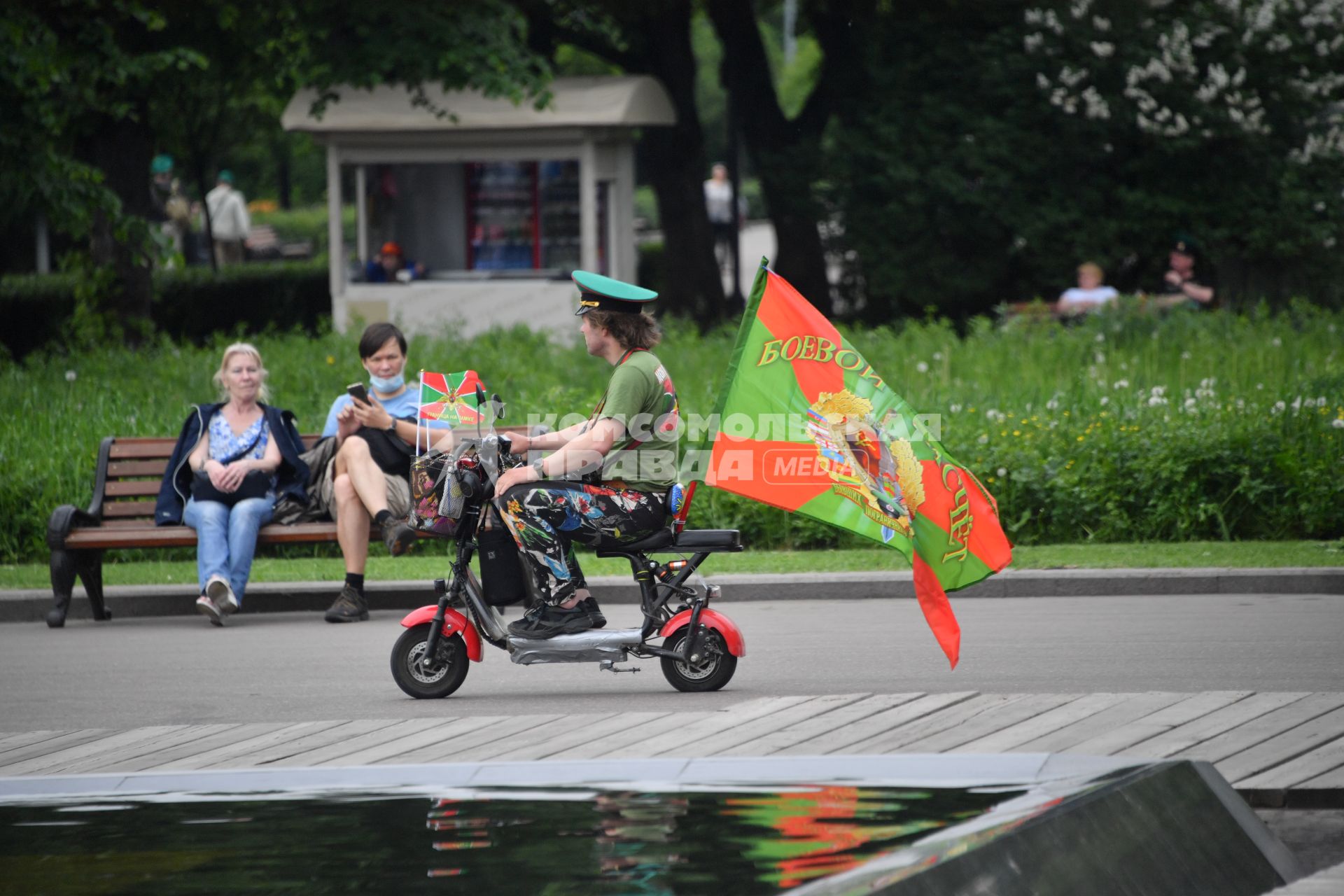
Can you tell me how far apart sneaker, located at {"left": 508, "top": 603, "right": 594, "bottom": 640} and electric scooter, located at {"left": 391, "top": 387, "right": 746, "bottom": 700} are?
0.03 meters

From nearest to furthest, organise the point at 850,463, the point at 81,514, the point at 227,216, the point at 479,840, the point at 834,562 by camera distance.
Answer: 1. the point at 479,840
2. the point at 850,463
3. the point at 81,514
4. the point at 834,562
5. the point at 227,216

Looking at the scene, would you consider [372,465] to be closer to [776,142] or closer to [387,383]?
[387,383]

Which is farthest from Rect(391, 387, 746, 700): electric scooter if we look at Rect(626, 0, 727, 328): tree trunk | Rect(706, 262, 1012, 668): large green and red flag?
Rect(626, 0, 727, 328): tree trunk

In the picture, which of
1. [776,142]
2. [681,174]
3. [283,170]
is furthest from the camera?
[283,170]

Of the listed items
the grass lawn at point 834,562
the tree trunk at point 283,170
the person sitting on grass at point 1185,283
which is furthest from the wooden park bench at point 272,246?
the grass lawn at point 834,562

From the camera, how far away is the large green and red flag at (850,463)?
23.7 ft

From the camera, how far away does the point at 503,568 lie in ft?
25.1

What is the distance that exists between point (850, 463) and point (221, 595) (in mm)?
3937

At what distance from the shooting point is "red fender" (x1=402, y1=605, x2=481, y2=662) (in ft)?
24.9

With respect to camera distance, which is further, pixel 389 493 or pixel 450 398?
pixel 389 493

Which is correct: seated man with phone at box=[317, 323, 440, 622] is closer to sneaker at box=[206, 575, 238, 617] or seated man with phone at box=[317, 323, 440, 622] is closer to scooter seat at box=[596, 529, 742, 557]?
sneaker at box=[206, 575, 238, 617]

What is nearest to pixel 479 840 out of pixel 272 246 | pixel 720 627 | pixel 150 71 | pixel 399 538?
pixel 720 627

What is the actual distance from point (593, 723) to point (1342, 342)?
429 inches

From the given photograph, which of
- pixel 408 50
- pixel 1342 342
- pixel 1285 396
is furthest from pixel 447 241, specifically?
pixel 1285 396
